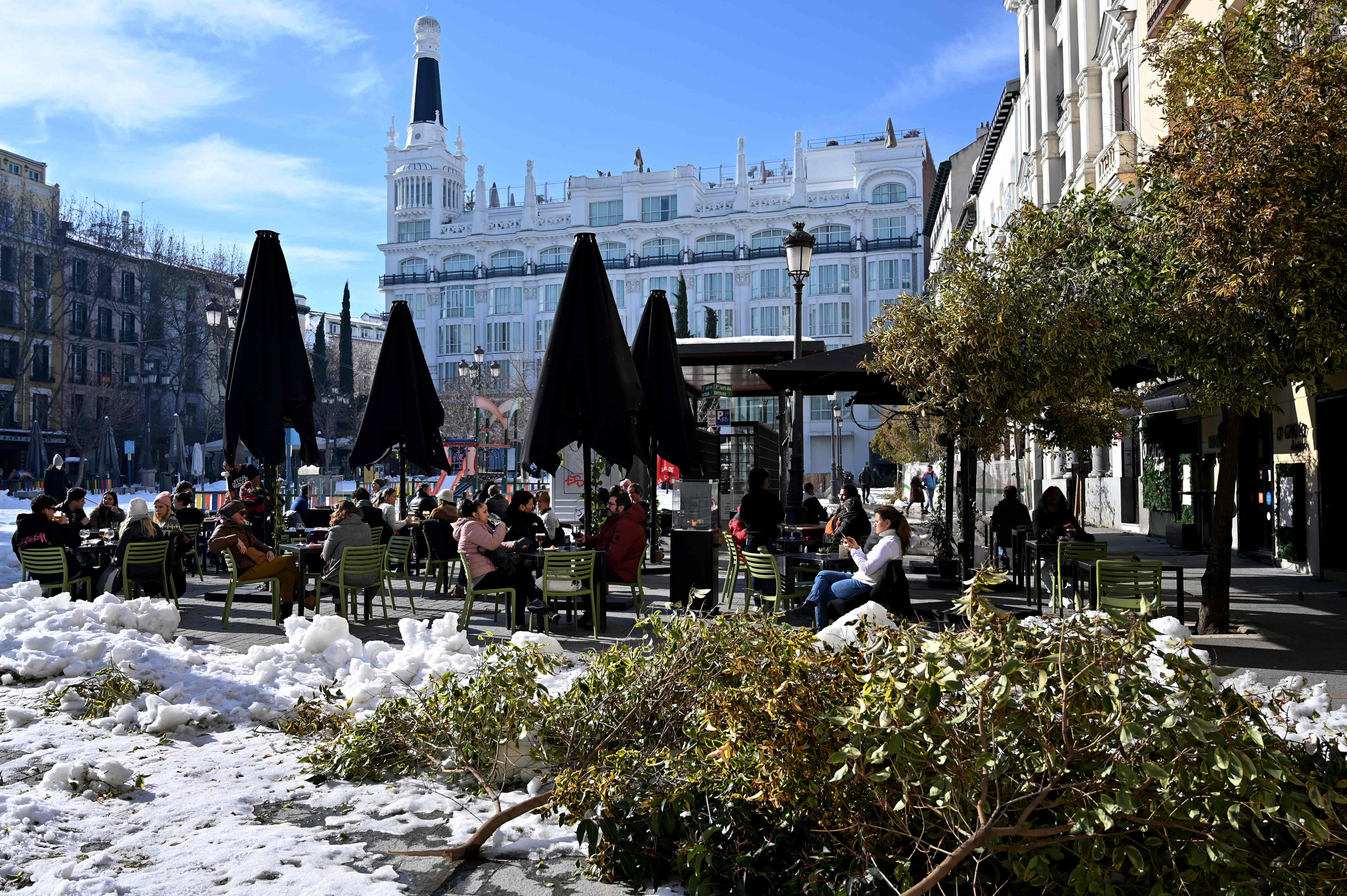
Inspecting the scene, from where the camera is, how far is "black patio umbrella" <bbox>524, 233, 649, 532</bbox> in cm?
883

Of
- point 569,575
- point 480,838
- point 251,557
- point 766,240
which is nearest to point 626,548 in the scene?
point 569,575

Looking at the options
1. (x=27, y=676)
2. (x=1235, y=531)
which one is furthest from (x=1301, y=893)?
(x=1235, y=531)

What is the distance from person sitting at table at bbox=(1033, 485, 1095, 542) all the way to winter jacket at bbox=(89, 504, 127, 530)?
12.2 m

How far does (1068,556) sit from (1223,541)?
136 cm

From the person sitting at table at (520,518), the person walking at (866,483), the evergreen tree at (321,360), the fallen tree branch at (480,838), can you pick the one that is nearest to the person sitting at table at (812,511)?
the person sitting at table at (520,518)

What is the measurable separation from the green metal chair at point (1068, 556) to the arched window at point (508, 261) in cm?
7295

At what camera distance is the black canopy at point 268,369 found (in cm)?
963

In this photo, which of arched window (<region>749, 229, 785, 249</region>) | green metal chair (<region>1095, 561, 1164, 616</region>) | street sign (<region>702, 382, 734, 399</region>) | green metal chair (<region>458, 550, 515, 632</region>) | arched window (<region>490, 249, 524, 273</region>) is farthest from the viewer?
arched window (<region>490, 249, 524, 273</region>)

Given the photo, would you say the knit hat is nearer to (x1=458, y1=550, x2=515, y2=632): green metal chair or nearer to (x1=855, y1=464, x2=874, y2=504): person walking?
(x1=458, y1=550, x2=515, y2=632): green metal chair

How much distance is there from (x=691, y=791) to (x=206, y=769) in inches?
111

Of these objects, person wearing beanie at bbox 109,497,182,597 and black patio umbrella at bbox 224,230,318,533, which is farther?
person wearing beanie at bbox 109,497,182,597

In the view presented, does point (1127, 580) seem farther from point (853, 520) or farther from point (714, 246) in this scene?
point (714, 246)

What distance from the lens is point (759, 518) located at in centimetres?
1120

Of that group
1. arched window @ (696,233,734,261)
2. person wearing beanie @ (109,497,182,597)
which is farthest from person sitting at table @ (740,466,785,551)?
arched window @ (696,233,734,261)
